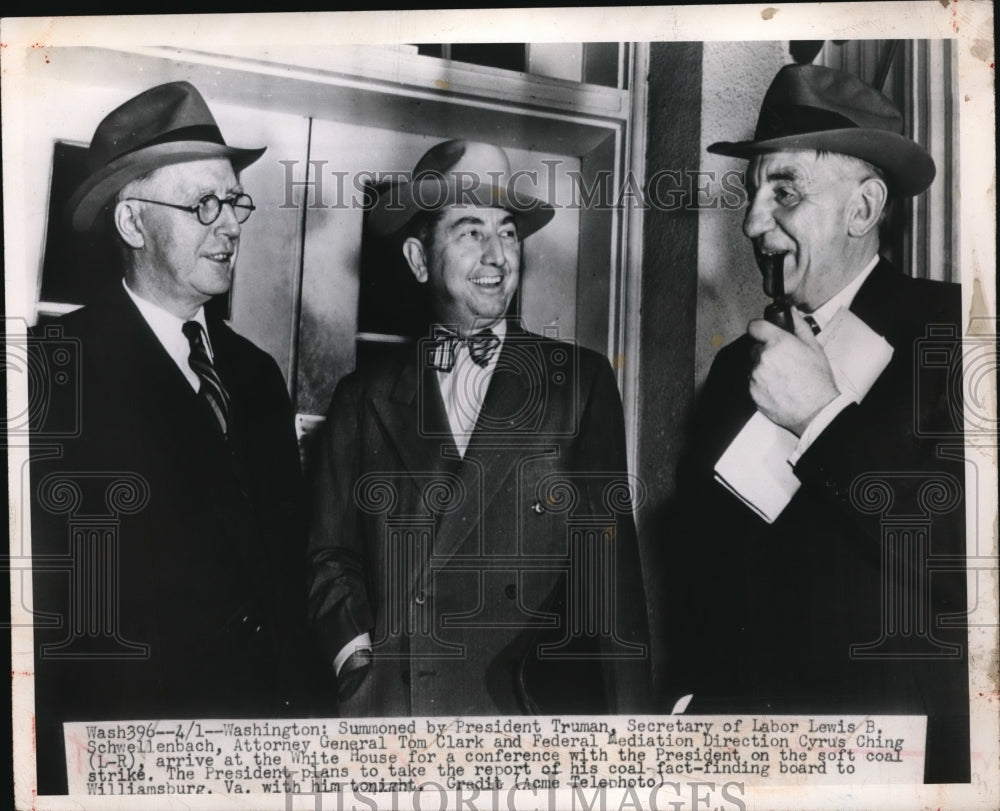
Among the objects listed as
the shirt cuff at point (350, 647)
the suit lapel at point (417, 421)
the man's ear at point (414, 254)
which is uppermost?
the man's ear at point (414, 254)

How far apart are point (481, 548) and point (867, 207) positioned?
1339 mm

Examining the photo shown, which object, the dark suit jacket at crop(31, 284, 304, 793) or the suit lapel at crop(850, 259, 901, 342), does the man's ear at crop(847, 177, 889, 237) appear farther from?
the dark suit jacket at crop(31, 284, 304, 793)

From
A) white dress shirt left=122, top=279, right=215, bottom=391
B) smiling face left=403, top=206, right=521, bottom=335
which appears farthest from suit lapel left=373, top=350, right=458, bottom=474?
white dress shirt left=122, top=279, right=215, bottom=391

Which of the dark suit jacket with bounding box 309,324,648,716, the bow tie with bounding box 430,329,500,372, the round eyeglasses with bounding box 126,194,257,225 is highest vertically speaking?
the round eyeglasses with bounding box 126,194,257,225

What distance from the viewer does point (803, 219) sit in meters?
2.45

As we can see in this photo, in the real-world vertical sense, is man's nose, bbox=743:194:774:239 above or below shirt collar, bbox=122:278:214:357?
above

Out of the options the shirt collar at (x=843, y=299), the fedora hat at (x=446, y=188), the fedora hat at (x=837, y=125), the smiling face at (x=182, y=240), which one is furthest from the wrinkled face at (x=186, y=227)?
Answer: the shirt collar at (x=843, y=299)

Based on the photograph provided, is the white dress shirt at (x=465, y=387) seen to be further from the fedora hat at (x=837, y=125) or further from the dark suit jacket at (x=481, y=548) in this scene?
the fedora hat at (x=837, y=125)

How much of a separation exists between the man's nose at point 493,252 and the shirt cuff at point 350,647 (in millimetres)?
1016

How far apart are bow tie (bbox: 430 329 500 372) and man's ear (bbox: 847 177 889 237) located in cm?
98

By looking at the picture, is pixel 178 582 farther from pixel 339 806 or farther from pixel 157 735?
pixel 339 806

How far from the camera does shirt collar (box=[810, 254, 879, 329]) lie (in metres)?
2.46

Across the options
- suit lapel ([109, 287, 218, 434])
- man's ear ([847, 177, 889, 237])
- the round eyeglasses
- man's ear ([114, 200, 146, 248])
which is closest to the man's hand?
man's ear ([847, 177, 889, 237])

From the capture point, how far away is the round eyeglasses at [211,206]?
7.98ft
